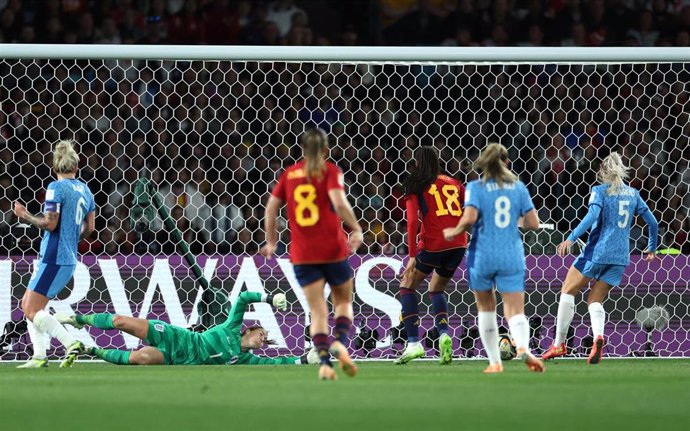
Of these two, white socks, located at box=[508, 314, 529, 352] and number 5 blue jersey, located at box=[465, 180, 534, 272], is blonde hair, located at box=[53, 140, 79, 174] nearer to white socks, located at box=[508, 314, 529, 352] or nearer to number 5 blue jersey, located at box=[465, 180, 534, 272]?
number 5 blue jersey, located at box=[465, 180, 534, 272]

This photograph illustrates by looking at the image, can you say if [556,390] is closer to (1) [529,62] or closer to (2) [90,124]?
(1) [529,62]

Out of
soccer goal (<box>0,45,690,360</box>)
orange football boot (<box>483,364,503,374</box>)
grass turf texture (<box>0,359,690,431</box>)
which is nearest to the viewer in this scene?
grass turf texture (<box>0,359,690,431</box>)

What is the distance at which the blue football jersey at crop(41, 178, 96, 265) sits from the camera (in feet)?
35.4

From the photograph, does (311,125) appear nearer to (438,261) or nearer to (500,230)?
(438,261)

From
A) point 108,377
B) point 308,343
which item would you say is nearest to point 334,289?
point 108,377

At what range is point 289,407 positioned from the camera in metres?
6.72

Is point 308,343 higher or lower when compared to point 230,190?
lower

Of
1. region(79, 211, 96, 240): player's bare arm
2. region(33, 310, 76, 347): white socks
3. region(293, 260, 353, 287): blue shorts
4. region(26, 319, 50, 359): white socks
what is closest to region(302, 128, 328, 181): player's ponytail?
region(293, 260, 353, 287): blue shorts

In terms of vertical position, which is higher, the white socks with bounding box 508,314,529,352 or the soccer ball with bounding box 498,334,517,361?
the white socks with bounding box 508,314,529,352

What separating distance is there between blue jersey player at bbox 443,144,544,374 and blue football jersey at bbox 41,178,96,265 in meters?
3.31

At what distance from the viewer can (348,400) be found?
23.2ft

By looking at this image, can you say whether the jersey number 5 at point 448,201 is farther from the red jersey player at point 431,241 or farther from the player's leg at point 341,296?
the player's leg at point 341,296

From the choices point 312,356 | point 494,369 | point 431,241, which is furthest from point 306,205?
point 312,356

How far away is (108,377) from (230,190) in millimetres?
4675
